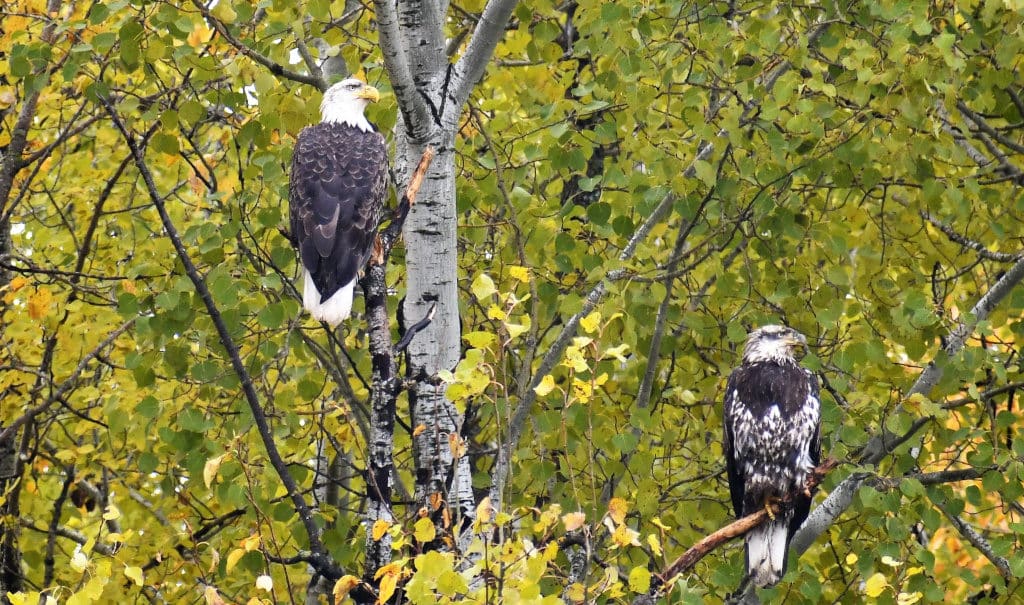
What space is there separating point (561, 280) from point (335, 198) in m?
1.15

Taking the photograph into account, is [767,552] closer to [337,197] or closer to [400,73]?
[337,197]

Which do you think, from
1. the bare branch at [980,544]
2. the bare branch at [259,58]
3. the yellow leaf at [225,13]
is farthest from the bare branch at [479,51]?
the bare branch at [980,544]

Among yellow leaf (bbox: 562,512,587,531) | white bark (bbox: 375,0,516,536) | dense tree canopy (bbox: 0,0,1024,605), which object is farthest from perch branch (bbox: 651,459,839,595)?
white bark (bbox: 375,0,516,536)

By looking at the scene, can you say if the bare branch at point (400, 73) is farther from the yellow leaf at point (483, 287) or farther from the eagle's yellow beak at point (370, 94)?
the eagle's yellow beak at point (370, 94)

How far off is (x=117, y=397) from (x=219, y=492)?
711 millimetres

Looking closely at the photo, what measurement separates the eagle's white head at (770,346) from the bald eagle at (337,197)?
192 centimetres

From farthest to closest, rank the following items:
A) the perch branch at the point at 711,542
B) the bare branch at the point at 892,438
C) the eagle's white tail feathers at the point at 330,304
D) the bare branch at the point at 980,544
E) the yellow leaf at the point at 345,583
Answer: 1. the bare branch at the point at 980,544
2. the eagle's white tail feathers at the point at 330,304
3. the bare branch at the point at 892,438
4. the perch branch at the point at 711,542
5. the yellow leaf at the point at 345,583

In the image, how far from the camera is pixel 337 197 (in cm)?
625

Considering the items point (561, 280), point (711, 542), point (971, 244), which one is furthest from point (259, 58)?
point (971, 244)

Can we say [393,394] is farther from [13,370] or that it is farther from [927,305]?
[13,370]

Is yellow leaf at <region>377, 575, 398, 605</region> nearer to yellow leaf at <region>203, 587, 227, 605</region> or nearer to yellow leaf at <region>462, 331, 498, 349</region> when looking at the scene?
yellow leaf at <region>203, 587, 227, 605</region>

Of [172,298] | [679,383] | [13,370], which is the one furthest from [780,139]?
[13,370]

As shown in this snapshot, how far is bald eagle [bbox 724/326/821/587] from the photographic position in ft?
20.8

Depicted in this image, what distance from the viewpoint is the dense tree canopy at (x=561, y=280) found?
5016mm
